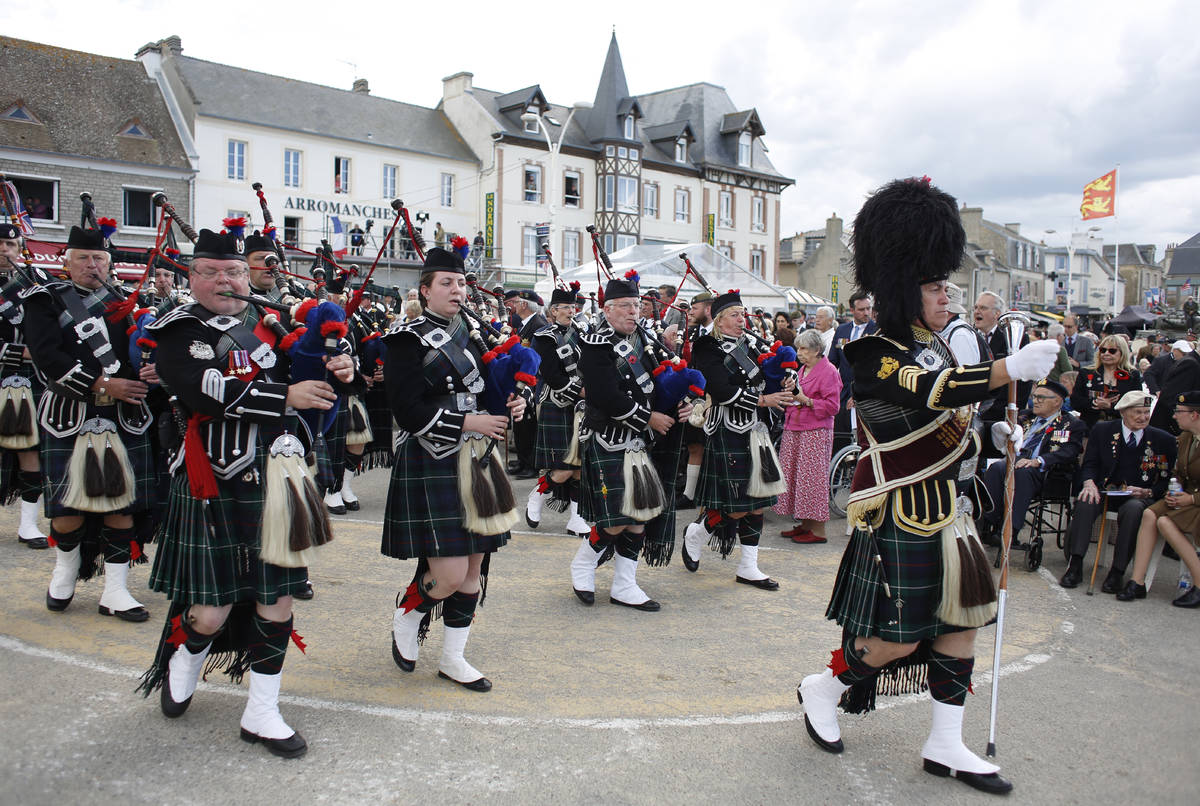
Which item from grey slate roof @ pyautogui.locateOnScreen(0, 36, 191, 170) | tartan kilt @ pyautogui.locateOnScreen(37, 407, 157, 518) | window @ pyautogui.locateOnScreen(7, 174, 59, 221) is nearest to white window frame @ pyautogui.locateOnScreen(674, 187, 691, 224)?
grey slate roof @ pyautogui.locateOnScreen(0, 36, 191, 170)

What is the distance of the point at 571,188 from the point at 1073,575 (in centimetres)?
3190

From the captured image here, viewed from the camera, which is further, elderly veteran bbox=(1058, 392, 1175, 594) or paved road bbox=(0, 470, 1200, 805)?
elderly veteran bbox=(1058, 392, 1175, 594)

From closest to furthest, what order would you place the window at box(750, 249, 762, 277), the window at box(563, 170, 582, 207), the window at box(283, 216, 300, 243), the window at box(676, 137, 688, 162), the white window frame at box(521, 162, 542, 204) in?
1. the window at box(283, 216, 300, 243)
2. the white window frame at box(521, 162, 542, 204)
3. the window at box(563, 170, 582, 207)
4. the window at box(676, 137, 688, 162)
5. the window at box(750, 249, 762, 277)

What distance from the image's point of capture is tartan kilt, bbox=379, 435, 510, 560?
403 cm

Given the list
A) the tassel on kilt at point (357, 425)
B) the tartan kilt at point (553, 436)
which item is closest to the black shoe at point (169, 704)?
the tartan kilt at point (553, 436)

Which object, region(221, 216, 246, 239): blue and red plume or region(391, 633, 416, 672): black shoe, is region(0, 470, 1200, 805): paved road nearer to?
region(391, 633, 416, 672): black shoe

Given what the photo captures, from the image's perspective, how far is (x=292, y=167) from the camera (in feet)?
96.1

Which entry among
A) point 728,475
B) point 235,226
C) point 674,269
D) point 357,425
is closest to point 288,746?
point 235,226

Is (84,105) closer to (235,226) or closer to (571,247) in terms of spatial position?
(571,247)

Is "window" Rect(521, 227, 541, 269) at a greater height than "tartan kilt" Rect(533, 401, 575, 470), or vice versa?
"window" Rect(521, 227, 541, 269)

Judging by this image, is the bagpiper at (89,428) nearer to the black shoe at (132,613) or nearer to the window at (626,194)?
the black shoe at (132,613)

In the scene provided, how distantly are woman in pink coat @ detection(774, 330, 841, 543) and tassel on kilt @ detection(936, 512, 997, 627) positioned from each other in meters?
4.24

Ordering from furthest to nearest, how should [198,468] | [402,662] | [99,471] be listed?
[99,471], [402,662], [198,468]

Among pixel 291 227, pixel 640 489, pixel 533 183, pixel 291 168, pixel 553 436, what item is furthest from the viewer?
pixel 533 183
